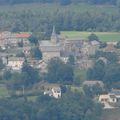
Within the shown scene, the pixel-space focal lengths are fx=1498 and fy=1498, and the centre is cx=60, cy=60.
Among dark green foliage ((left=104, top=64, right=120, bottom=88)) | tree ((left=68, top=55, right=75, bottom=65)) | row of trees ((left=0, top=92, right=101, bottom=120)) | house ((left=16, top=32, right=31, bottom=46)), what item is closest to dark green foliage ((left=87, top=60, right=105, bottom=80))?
dark green foliage ((left=104, top=64, right=120, bottom=88))

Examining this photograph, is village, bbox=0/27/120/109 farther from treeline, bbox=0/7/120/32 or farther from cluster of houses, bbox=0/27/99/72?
treeline, bbox=0/7/120/32

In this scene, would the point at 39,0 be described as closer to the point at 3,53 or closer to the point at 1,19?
the point at 1,19

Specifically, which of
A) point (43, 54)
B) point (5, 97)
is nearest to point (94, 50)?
point (43, 54)

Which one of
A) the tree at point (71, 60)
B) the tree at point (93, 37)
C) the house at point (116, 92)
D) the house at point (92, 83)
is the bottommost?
the tree at point (71, 60)

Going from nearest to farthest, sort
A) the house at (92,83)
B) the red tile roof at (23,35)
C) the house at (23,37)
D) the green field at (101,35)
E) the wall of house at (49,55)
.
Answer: the house at (92,83)
the wall of house at (49,55)
the house at (23,37)
the green field at (101,35)
the red tile roof at (23,35)

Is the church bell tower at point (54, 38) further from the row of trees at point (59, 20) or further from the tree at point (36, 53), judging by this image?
the tree at point (36, 53)

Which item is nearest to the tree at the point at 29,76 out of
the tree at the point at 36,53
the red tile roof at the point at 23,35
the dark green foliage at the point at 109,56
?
the dark green foliage at the point at 109,56

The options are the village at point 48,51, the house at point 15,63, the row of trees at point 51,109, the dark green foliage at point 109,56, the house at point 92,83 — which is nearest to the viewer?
the row of trees at point 51,109
